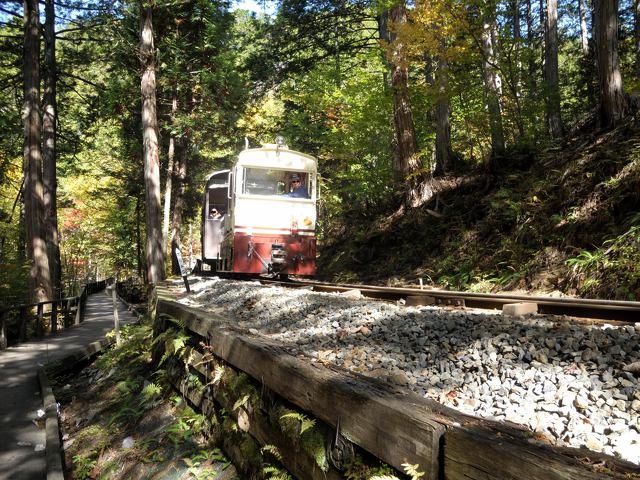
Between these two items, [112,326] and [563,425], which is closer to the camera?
[563,425]

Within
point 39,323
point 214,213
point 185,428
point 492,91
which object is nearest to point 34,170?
point 39,323

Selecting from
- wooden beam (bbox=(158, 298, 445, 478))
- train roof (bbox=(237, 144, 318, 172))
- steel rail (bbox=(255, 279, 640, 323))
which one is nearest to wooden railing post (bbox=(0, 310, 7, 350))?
train roof (bbox=(237, 144, 318, 172))

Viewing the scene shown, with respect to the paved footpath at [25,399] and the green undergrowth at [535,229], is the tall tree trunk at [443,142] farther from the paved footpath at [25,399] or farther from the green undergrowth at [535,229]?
the paved footpath at [25,399]

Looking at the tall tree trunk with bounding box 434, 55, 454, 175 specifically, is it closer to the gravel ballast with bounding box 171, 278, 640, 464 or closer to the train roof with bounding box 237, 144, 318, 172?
the train roof with bounding box 237, 144, 318, 172

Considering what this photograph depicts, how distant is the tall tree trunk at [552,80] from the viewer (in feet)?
37.5

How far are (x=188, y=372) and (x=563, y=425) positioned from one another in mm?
3848

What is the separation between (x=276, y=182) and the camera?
11.1 metres

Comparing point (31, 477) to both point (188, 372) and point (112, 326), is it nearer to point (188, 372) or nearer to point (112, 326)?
point (188, 372)

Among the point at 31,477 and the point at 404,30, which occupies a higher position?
the point at 404,30

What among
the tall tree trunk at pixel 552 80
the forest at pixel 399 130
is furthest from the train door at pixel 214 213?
the tall tree trunk at pixel 552 80

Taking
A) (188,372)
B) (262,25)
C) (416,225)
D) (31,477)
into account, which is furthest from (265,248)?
(262,25)

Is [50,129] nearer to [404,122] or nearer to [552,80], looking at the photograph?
[404,122]

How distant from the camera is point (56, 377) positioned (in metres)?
7.54

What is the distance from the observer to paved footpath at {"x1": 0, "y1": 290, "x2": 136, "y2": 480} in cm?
438
